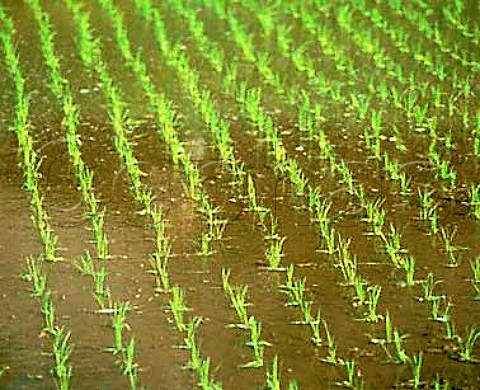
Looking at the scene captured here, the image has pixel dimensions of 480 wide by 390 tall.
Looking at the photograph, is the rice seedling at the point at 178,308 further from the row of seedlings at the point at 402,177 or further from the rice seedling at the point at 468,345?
the row of seedlings at the point at 402,177

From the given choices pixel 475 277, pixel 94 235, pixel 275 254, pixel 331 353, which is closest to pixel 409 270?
pixel 475 277

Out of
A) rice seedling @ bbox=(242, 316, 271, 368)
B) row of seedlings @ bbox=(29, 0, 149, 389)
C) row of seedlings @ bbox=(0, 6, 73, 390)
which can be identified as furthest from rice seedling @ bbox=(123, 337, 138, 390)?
rice seedling @ bbox=(242, 316, 271, 368)

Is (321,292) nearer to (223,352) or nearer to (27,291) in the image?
(223,352)

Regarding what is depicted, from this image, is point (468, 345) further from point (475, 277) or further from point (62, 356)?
point (62, 356)

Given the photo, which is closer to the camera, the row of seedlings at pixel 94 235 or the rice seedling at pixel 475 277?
the row of seedlings at pixel 94 235

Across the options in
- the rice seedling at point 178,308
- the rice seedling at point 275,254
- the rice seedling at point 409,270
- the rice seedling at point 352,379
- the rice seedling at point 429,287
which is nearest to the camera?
the rice seedling at point 352,379

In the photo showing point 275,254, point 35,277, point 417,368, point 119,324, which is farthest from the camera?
point 275,254

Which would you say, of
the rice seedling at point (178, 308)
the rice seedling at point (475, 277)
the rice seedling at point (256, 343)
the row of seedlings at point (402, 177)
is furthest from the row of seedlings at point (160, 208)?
the rice seedling at point (475, 277)

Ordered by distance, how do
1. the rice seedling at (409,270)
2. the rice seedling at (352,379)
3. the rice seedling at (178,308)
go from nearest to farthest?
1. the rice seedling at (352,379)
2. the rice seedling at (178,308)
3. the rice seedling at (409,270)

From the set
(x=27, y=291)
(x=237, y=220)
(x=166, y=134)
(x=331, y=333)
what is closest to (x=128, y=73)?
(x=166, y=134)

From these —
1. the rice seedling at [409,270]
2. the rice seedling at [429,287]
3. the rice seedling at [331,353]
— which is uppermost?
the rice seedling at [409,270]

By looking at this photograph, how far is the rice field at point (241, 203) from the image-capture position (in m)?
3.73

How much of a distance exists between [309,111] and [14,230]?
187 cm

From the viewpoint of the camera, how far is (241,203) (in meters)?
4.88
